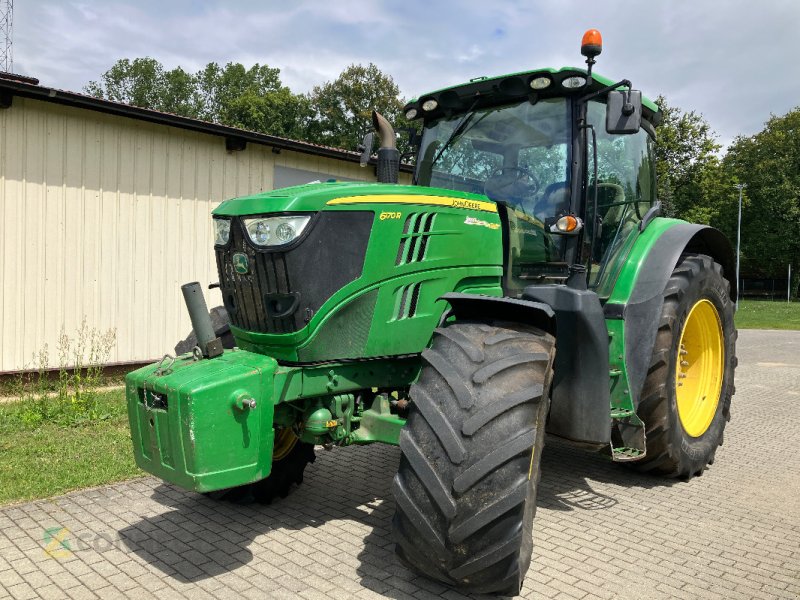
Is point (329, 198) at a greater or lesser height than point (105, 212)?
lesser

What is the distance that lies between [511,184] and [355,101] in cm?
3884

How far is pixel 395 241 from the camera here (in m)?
3.58

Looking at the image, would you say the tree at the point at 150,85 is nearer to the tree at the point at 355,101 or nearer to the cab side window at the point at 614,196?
the tree at the point at 355,101

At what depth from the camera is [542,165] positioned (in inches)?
172

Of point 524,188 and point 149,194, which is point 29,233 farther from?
point 524,188

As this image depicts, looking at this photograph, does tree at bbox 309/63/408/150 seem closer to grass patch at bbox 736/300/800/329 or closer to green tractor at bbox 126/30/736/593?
grass patch at bbox 736/300/800/329

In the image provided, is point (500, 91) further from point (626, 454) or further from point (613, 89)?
point (626, 454)

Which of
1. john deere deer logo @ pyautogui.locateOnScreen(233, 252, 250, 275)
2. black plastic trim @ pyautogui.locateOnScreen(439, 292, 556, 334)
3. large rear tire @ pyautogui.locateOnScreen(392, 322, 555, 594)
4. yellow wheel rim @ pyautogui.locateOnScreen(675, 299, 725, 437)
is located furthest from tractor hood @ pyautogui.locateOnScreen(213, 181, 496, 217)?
yellow wheel rim @ pyautogui.locateOnScreen(675, 299, 725, 437)

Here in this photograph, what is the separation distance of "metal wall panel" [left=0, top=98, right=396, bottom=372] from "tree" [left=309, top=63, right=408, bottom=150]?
106 feet

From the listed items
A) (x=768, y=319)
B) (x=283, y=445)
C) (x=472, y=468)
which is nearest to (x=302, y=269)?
(x=472, y=468)

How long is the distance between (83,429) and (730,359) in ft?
18.3

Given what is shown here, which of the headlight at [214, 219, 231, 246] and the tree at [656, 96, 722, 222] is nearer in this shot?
the headlight at [214, 219, 231, 246]

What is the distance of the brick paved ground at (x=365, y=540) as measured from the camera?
10.7 ft

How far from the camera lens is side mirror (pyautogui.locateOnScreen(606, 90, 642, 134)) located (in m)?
3.82
